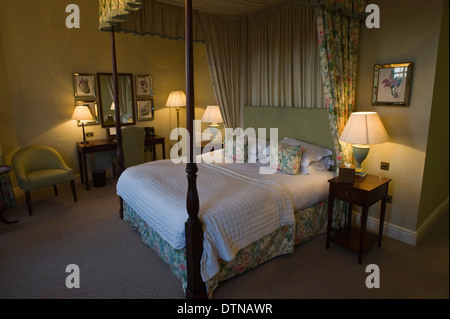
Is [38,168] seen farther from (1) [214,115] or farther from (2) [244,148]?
(2) [244,148]

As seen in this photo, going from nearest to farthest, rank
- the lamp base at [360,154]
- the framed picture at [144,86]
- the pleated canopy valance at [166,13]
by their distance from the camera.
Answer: the lamp base at [360,154], the pleated canopy valance at [166,13], the framed picture at [144,86]

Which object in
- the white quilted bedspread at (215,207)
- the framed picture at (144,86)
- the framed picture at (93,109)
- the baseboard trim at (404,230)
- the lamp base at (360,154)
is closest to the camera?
the white quilted bedspread at (215,207)

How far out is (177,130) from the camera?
6.41m

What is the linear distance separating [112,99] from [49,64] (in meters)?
1.10

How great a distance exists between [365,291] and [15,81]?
5274 millimetres

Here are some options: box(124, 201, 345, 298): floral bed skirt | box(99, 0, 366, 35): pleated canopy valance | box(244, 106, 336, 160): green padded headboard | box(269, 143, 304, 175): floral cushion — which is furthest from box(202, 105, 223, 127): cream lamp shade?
box(124, 201, 345, 298): floral bed skirt

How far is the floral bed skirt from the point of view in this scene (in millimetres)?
2504

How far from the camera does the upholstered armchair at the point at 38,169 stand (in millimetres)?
3951

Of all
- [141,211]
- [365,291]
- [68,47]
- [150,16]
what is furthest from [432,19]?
[68,47]

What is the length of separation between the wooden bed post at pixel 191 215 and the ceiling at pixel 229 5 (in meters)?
1.84

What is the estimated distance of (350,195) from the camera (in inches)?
112

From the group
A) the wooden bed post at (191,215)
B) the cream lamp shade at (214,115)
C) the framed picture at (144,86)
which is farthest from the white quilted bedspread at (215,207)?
the framed picture at (144,86)

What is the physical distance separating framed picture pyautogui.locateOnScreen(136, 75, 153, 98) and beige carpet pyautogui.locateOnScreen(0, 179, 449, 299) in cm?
300

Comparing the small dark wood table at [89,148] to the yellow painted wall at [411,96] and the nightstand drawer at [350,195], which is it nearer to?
the nightstand drawer at [350,195]
